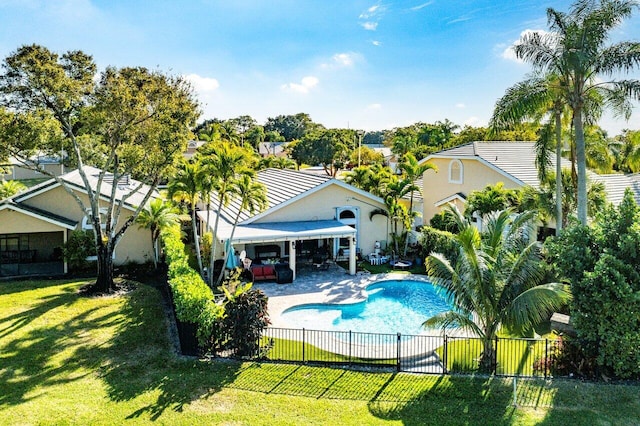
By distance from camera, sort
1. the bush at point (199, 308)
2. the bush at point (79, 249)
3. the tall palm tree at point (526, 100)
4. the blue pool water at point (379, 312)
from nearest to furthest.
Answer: the bush at point (199, 308) → the tall palm tree at point (526, 100) → the blue pool water at point (379, 312) → the bush at point (79, 249)

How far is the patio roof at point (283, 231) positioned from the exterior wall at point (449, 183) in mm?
10775

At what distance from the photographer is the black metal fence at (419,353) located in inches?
545

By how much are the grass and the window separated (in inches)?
834

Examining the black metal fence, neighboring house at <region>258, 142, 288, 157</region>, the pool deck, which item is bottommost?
the black metal fence

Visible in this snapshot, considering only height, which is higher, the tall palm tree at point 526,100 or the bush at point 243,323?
the tall palm tree at point 526,100

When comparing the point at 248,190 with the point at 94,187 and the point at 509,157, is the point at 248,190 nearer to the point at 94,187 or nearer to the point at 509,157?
the point at 94,187

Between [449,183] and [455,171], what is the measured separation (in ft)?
3.40

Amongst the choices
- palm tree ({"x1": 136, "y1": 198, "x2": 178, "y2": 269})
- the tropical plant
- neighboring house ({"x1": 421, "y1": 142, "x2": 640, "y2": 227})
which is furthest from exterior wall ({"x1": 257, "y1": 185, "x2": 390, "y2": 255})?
the tropical plant

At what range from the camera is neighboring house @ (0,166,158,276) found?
76.0ft

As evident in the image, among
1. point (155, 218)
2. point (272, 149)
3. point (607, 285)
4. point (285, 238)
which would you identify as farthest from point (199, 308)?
point (272, 149)

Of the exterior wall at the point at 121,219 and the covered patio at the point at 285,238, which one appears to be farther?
the exterior wall at the point at 121,219

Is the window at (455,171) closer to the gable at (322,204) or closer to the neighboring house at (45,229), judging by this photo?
the gable at (322,204)

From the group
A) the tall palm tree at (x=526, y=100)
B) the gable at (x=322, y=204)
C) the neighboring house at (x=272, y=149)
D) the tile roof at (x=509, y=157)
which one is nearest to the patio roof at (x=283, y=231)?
the gable at (x=322, y=204)

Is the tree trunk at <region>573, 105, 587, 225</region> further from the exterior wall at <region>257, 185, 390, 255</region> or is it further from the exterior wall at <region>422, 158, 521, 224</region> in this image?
the exterior wall at <region>257, 185, 390, 255</region>
